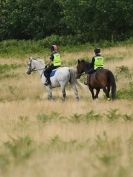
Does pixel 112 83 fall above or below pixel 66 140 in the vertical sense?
below

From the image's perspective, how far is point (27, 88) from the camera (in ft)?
95.4

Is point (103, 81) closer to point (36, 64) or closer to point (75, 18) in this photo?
point (36, 64)

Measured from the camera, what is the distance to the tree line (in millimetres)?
54156

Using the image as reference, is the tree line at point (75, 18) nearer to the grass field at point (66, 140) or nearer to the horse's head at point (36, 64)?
the horse's head at point (36, 64)

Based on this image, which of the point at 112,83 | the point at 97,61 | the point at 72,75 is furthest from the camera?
the point at 72,75

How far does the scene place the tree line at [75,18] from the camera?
54.2m

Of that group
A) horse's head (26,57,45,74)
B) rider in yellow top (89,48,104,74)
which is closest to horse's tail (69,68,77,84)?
rider in yellow top (89,48,104,74)

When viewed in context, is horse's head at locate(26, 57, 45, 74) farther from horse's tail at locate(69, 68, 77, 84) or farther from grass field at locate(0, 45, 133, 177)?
grass field at locate(0, 45, 133, 177)

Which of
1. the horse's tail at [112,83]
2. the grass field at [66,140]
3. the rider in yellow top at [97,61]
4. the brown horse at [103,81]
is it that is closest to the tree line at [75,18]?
the grass field at [66,140]

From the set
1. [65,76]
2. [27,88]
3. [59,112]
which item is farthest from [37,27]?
[59,112]

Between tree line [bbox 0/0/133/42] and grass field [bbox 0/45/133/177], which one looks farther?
Result: tree line [bbox 0/0/133/42]

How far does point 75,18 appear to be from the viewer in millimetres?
56250

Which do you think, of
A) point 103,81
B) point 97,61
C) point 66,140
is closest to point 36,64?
point 97,61

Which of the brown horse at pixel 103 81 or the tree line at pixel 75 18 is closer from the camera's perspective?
the brown horse at pixel 103 81
